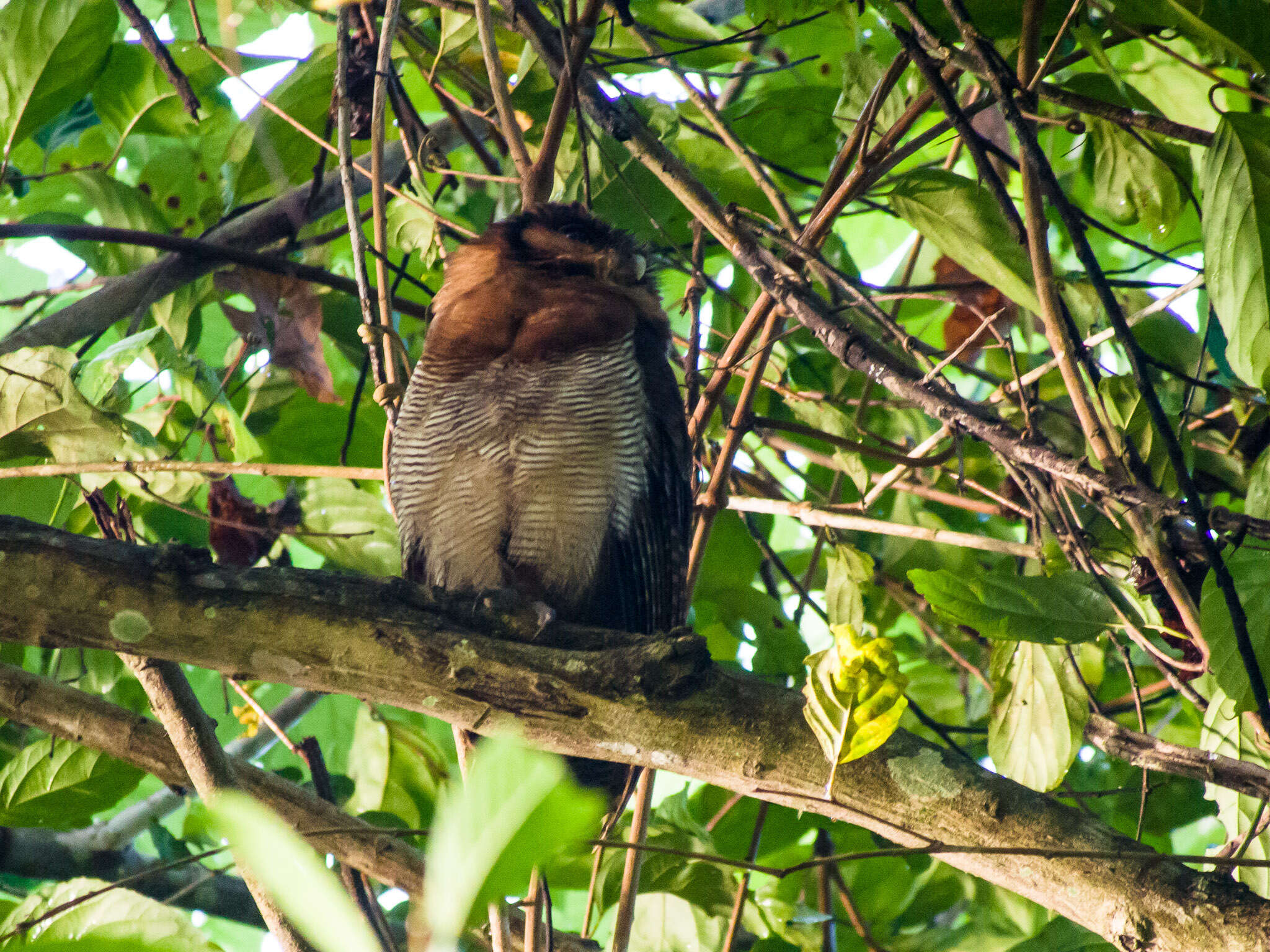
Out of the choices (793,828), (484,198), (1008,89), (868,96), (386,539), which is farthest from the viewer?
(484,198)

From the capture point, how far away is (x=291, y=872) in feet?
1.72

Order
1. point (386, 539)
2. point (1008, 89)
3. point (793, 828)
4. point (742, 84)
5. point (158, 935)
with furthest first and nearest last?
point (742, 84) → point (793, 828) → point (386, 539) → point (158, 935) → point (1008, 89)

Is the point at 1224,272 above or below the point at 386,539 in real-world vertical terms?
above

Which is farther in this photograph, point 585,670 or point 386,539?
point 386,539

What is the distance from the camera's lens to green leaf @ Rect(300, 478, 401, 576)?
2.86 m

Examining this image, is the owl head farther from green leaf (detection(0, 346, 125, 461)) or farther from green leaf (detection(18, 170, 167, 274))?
green leaf (detection(0, 346, 125, 461))

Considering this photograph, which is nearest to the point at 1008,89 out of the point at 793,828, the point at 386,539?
the point at 386,539

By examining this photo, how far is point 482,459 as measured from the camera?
2.74 meters

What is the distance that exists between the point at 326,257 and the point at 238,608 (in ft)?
8.03

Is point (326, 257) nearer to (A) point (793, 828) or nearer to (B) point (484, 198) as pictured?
(B) point (484, 198)

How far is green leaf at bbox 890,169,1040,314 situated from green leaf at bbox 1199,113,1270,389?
31cm

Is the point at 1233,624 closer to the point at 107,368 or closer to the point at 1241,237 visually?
the point at 1241,237

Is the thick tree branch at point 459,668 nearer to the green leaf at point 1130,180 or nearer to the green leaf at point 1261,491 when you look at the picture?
the green leaf at point 1261,491

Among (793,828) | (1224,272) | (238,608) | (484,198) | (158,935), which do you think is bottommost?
(793,828)
